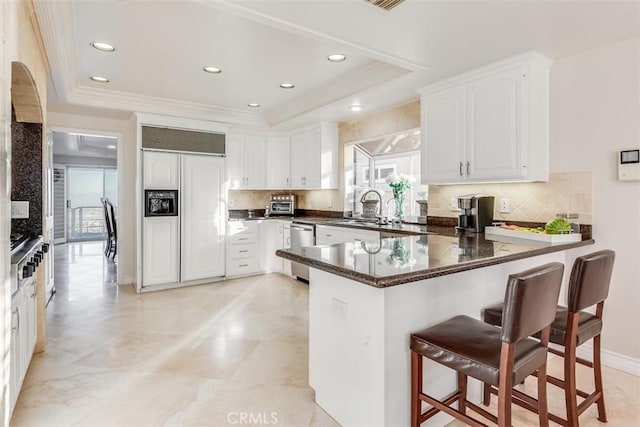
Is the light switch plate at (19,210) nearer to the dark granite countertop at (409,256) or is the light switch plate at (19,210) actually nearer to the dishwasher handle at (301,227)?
the dark granite countertop at (409,256)

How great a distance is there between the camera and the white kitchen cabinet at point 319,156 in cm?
509

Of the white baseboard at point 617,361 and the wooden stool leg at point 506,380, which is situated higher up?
the wooden stool leg at point 506,380

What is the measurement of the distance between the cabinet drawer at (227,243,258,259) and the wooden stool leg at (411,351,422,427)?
398 cm

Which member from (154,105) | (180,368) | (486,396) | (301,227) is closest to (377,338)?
(486,396)

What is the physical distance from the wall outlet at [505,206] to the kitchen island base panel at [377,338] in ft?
4.15

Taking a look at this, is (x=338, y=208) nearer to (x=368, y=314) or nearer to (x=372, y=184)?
(x=372, y=184)

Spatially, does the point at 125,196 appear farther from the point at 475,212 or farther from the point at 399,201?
the point at 475,212

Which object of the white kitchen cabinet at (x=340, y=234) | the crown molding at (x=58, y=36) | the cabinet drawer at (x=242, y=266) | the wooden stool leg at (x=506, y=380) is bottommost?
the cabinet drawer at (x=242, y=266)

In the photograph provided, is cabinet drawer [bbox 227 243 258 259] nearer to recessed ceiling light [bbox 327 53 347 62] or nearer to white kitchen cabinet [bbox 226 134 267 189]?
white kitchen cabinet [bbox 226 134 267 189]

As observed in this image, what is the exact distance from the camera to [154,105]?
179 inches

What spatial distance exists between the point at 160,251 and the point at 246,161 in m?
1.84

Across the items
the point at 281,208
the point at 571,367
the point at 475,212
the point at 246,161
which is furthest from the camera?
the point at 281,208

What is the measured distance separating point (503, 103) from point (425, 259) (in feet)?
5.86

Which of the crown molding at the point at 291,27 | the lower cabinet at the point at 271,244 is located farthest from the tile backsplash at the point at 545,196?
the lower cabinet at the point at 271,244
